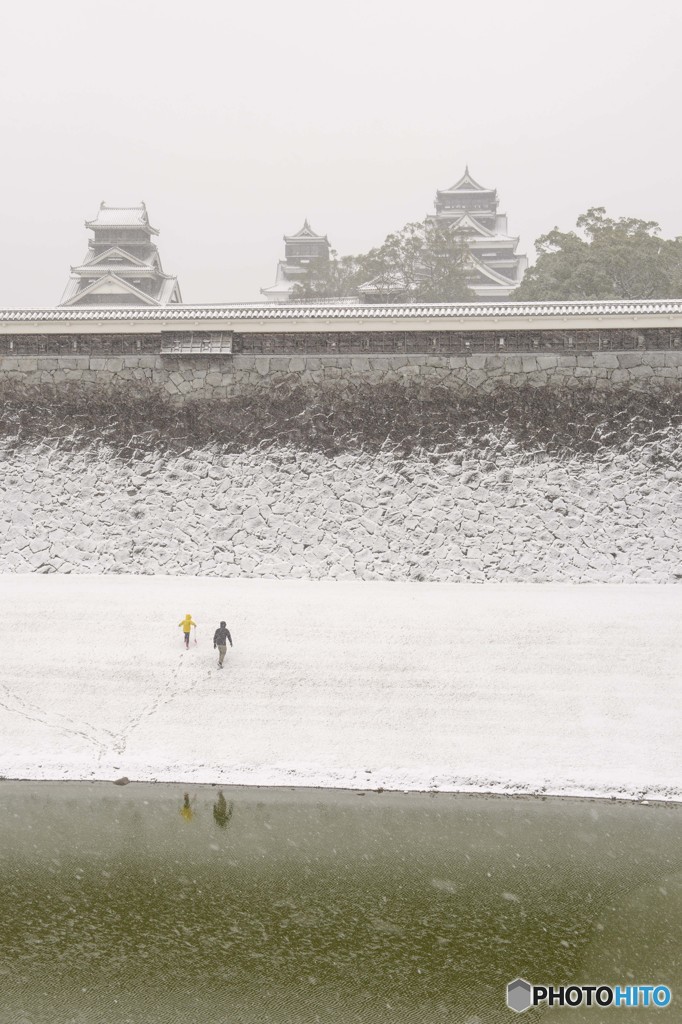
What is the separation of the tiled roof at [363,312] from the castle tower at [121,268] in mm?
21355

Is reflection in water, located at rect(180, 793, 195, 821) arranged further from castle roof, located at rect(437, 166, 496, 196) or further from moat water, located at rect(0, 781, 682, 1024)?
castle roof, located at rect(437, 166, 496, 196)

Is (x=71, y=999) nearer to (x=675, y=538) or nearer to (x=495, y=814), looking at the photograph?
(x=495, y=814)

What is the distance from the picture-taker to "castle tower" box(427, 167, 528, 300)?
43.1 metres

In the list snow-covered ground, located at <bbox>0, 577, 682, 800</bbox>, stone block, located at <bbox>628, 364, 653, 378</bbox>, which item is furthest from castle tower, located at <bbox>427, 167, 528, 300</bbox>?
snow-covered ground, located at <bbox>0, 577, 682, 800</bbox>

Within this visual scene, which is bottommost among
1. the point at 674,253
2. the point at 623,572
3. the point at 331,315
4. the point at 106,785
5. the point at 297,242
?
the point at 106,785

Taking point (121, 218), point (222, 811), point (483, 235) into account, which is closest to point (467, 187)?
point (483, 235)

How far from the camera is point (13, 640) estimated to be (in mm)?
14398

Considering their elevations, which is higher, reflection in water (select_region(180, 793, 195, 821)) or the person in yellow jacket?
the person in yellow jacket

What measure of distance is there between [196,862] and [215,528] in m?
10.1

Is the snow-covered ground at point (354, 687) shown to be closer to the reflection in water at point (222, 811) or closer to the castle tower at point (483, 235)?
the reflection in water at point (222, 811)

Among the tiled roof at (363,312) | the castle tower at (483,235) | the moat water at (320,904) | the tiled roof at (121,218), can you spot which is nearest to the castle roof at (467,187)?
the castle tower at (483,235)

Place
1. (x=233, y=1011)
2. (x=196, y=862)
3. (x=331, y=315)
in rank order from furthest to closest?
1. (x=331, y=315)
2. (x=196, y=862)
3. (x=233, y=1011)

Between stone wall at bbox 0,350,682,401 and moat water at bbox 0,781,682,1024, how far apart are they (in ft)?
36.2

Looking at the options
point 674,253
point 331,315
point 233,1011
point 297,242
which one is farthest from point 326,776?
point 297,242
